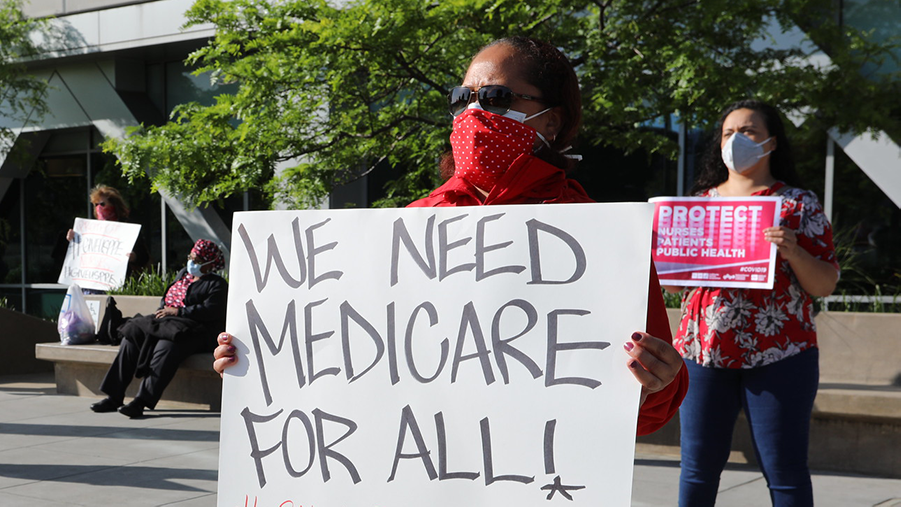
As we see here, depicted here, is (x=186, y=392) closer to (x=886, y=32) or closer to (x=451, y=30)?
(x=451, y=30)

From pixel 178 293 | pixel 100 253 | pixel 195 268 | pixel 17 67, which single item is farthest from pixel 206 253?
pixel 17 67

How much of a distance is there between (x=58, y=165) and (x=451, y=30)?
1265cm

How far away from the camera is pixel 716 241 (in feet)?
13.8

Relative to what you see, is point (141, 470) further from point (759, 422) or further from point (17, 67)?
point (17, 67)

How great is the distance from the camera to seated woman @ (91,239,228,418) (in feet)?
26.5

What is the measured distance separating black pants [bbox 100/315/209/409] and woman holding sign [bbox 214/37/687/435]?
20.6 ft

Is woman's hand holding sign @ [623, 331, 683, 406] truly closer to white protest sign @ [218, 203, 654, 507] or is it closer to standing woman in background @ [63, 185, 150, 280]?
white protest sign @ [218, 203, 654, 507]

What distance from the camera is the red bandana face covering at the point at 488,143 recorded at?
79.7 inches

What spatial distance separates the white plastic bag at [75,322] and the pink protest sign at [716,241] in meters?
6.76

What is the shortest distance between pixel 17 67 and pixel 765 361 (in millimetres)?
14419

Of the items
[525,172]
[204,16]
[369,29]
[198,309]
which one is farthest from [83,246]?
[525,172]

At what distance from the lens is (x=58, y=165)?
17.0 m

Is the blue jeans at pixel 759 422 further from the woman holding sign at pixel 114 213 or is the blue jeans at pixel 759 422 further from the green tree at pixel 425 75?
the woman holding sign at pixel 114 213

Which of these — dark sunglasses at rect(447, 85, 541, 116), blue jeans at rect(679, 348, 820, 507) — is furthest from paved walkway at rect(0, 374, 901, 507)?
dark sunglasses at rect(447, 85, 541, 116)
